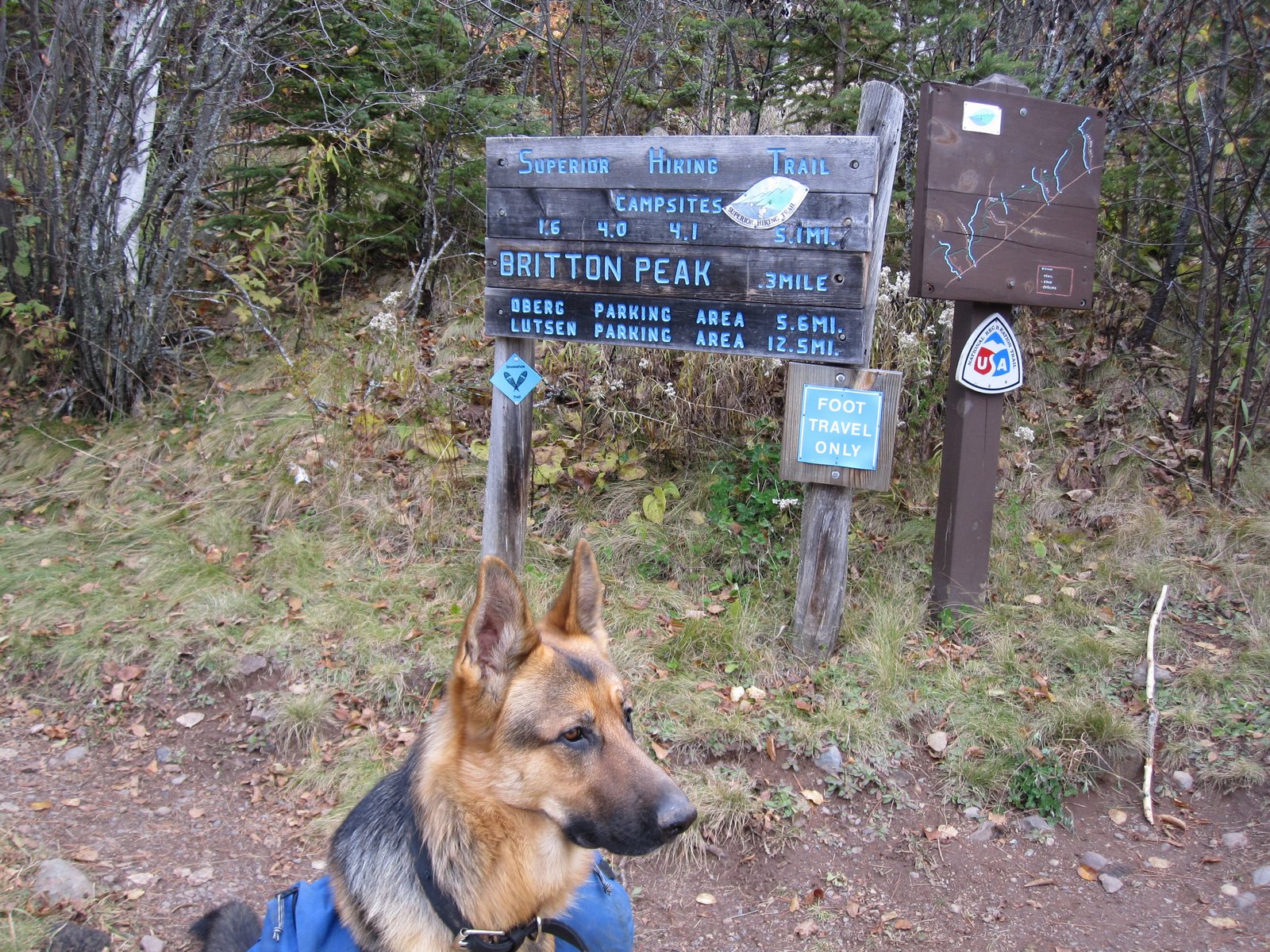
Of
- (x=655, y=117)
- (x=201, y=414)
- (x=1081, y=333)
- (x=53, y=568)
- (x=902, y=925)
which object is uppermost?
(x=655, y=117)

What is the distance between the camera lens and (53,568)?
18.4 feet

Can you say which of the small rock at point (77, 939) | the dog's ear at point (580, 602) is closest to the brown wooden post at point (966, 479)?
the dog's ear at point (580, 602)

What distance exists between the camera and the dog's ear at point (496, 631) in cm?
237

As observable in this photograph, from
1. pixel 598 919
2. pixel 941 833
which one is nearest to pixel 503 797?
pixel 598 919

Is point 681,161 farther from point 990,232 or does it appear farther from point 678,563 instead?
point 678,563

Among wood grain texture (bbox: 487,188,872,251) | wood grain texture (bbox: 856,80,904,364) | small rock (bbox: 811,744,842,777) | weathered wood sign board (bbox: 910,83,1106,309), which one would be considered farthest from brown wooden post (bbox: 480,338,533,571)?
weathered wood sign board (bbox: 910,83,1106,309)

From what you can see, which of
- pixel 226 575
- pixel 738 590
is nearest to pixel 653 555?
pixel 738 590

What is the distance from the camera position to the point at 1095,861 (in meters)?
3.68

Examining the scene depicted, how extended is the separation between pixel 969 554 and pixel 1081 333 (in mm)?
3276

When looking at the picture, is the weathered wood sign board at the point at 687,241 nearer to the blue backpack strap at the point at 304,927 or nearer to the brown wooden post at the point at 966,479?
the brown wooden post at the point at 966,479

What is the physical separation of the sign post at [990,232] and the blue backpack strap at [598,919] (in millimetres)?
2835

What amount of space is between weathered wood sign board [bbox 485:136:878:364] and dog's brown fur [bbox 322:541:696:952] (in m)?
2.31

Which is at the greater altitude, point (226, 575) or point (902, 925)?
point (226, 575)

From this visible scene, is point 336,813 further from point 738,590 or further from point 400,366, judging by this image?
point 400,366
